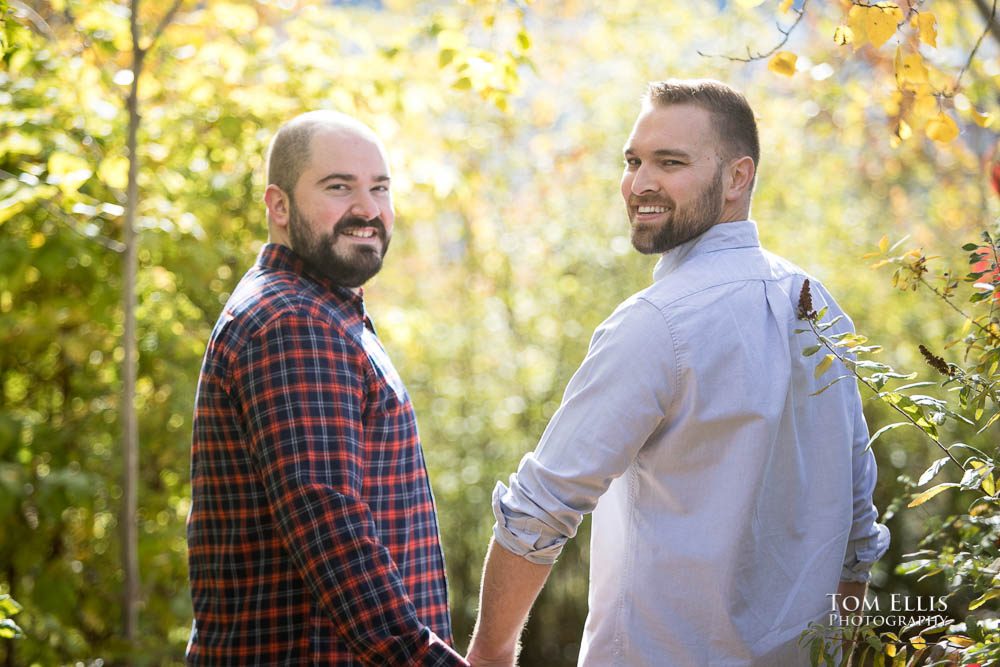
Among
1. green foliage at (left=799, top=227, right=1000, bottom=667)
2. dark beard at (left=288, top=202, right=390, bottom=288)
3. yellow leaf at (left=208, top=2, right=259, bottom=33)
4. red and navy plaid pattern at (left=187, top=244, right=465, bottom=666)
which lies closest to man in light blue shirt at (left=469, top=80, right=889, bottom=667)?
green foliage at (left=799, top=227, right=1000, bottom=667)

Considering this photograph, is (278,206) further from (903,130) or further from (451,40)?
(903,130)

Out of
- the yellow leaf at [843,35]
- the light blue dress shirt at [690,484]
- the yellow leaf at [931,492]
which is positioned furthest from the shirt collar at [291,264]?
the yellow leaf at [931,492]

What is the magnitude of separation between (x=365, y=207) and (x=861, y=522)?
3.87 feet

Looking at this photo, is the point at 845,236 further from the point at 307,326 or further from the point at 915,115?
the point at 307,326

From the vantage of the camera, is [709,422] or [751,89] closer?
[709,422]

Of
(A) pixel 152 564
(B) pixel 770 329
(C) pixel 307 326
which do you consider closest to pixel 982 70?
(B) pixel 770 329

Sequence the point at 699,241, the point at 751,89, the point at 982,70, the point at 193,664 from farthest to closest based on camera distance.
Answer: the point at 751,89 → the point at 982,70 → the point at 193,664 → the point at 699,241

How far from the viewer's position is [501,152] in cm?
671

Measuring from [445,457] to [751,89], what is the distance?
2.85 metres

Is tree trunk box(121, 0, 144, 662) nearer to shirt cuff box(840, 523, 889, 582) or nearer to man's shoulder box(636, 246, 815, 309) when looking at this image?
man's shoulder box(636, 246, 815, 309)

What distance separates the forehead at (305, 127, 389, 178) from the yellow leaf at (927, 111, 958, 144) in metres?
1.13

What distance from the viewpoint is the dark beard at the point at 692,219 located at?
1818 mm

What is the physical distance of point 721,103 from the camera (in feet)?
6.04

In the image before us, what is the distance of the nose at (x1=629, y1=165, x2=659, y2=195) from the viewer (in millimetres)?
1823
